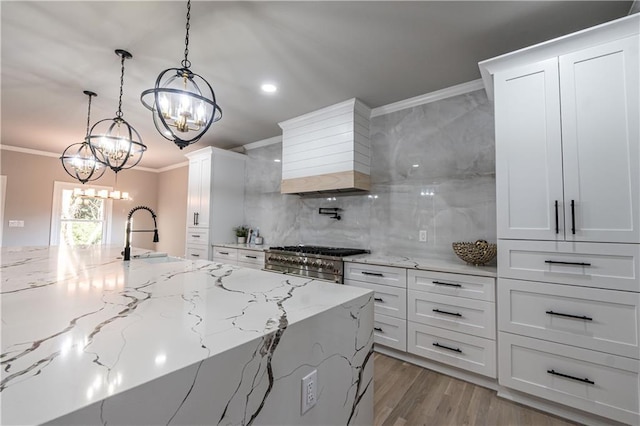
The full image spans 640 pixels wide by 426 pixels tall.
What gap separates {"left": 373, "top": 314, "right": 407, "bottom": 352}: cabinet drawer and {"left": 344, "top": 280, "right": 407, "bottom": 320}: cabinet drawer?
0.05 m

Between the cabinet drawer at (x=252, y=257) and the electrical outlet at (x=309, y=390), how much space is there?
295 centimetres

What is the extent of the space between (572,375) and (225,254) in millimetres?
3951

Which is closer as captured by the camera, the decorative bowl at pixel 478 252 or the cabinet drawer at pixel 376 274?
the decorative bowl at pixel 478 252

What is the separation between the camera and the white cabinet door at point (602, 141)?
1.64 meters

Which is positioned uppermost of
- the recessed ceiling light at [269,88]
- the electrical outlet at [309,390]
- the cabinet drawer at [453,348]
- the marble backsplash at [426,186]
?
the recessed ceiling light at [269,88]

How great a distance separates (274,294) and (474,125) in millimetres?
2551

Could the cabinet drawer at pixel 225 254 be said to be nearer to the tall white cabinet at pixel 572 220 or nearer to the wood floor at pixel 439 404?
the wood floor at pixel 439 404

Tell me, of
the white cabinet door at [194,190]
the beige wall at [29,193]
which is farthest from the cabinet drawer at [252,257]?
the beige wall at [29,193]

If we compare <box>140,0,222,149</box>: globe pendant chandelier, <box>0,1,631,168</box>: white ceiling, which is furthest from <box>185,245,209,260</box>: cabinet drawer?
<box>140,0,222,149</box>: globe pendant chandelier

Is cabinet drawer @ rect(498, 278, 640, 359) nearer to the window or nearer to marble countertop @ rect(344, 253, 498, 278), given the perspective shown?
marble countertop @ rect(344, 253, 498, 278)

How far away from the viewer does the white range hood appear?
3180 millimetres

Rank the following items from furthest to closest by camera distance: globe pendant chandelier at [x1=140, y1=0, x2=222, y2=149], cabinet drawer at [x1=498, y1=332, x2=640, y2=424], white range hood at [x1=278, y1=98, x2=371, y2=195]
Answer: white range hood at [x1=278, y1=98, x2=371, y2=195] → cabinet drawer at [x1=498, y1=332, x2=640, y2=424] → globe pendant chandelier at [x1=140, y1=0, x2=222, y2=149]

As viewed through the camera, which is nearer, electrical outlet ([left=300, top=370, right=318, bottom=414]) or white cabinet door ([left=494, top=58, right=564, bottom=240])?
electrical outlet ([left=300, top=370, right=318, bottom=414])

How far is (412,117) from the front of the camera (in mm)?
3119
